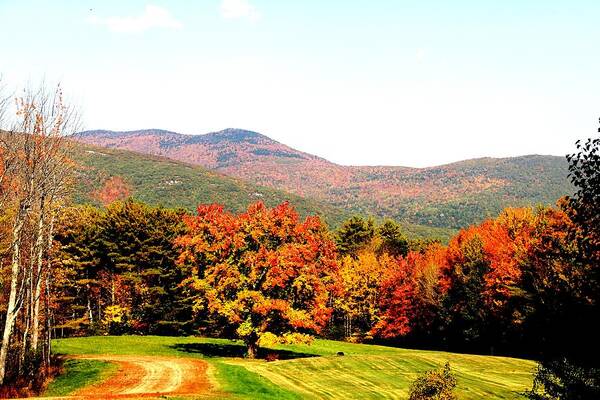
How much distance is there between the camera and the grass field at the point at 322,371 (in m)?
31.3

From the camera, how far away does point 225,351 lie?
49594 millimetres

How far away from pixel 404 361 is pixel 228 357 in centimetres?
1524

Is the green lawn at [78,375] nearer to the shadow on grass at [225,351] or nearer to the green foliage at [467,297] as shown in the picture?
the shadow on grass at [225,351]

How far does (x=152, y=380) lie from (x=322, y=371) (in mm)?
12032

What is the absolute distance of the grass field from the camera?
103 ft

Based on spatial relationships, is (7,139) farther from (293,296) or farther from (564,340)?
(564,340)

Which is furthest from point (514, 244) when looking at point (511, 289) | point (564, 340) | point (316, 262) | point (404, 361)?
point (564, 340)

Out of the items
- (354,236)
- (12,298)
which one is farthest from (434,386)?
(354,236)

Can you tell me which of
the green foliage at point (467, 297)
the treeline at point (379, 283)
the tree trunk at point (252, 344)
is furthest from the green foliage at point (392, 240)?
the tree trunk at point (252, 344)

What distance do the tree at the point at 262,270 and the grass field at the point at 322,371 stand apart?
310 centimetres

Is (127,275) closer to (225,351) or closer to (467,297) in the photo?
(225,351)

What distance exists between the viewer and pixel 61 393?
93.5 ft

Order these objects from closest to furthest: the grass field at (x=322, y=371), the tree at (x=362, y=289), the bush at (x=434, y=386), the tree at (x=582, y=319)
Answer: the tree at (x=582, y=319) → the bush at (x=434, y=386) → the grass field at (x=322, y=371) → the tree at (x=362, y=289)

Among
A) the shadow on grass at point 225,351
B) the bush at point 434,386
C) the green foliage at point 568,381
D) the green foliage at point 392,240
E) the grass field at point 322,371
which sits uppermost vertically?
the green foliage at point 392,240
